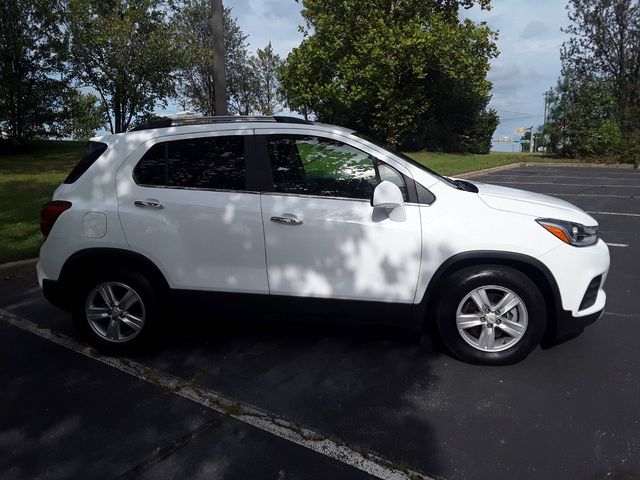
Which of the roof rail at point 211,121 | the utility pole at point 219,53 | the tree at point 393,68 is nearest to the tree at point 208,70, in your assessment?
the tree at point 393,68

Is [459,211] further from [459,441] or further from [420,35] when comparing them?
[420,35]

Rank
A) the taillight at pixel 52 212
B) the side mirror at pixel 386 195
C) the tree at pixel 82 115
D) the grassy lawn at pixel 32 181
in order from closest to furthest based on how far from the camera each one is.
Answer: the side mirror at pixel 386 195, the taillight at pixel 52 212, the grassy lawn at pixel 32 181, the tree at pixel 82 115

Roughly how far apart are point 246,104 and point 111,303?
106ft

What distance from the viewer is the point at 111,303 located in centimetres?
389

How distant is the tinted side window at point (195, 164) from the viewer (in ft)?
12.3

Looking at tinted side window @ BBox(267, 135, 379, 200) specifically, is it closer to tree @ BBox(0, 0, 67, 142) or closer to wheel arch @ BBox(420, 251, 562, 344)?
wheel arch @ BBox(420, 251, 562, 344)

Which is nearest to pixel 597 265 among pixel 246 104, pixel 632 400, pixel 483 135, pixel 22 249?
pixel 632 400

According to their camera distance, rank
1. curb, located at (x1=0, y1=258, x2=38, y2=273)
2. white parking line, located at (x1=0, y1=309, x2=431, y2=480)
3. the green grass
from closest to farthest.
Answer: white parking line, located at (x1=0, y1=309, x2=431, y2=480), curb, located at (x1=0, y1=258, x2=38, y2=273), the green grass

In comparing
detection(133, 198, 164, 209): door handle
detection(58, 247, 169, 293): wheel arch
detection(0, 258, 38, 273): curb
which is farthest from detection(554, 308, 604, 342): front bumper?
detection(0, 258, 38, 273): curb

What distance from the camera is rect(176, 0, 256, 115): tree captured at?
104 feet

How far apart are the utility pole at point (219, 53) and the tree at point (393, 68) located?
13.5 metres

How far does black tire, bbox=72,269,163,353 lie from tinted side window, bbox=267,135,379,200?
123cm

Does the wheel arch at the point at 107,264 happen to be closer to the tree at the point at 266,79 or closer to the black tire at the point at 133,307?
the black tire at the point at 133,307

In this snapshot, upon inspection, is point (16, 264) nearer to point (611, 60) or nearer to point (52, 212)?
point (52, 212)
